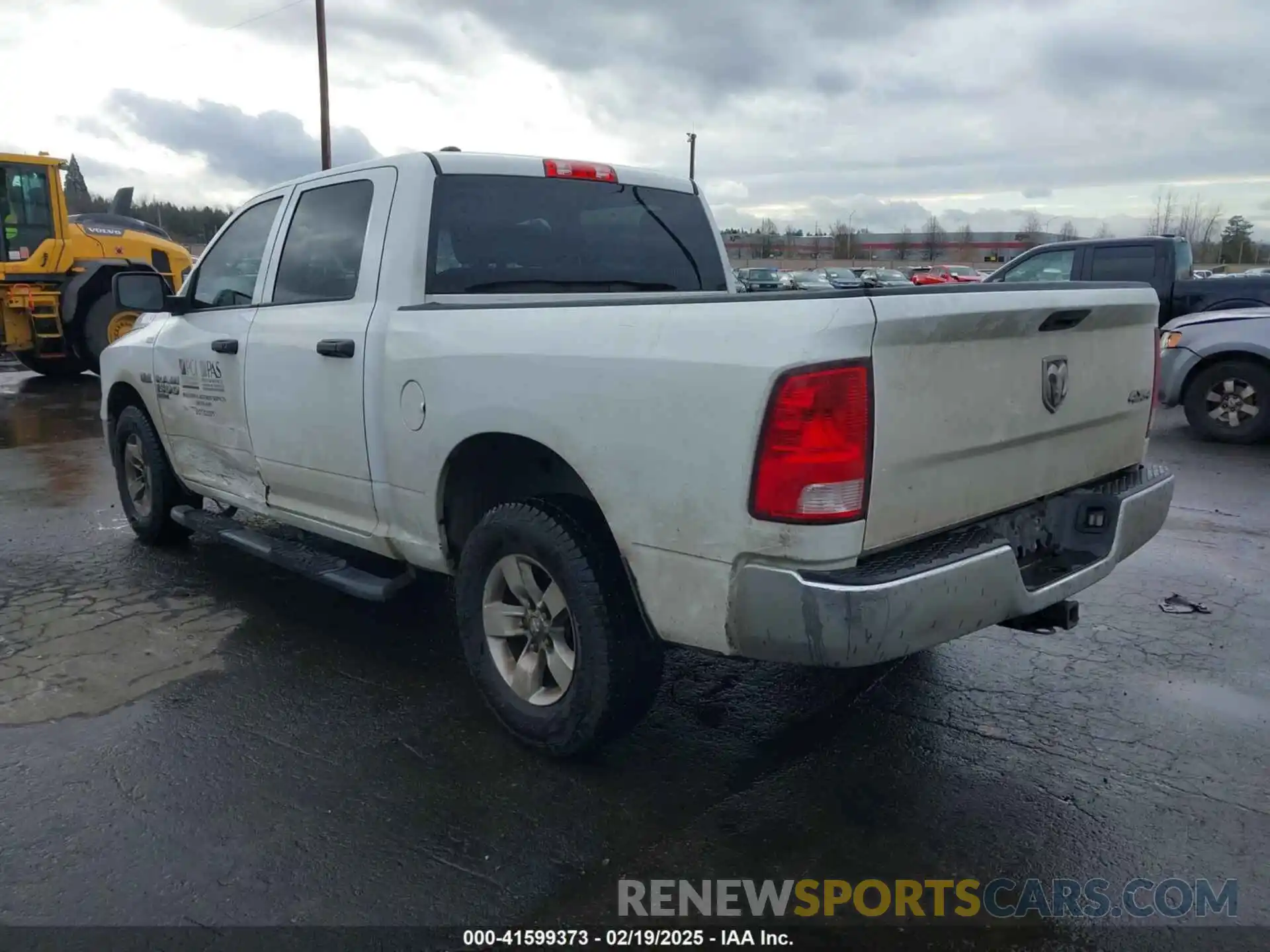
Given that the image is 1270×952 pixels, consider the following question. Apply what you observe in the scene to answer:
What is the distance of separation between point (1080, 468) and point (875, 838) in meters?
1.44

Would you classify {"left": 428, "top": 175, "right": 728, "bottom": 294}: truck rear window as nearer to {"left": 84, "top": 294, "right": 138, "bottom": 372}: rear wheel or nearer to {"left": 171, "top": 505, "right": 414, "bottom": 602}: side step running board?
{"left": 171, "top": 505, "right": 414, "bottom": 602}: side step running board

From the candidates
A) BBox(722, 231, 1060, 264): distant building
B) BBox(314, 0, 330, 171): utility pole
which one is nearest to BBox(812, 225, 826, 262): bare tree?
BBox(722, 231, 1060, 264): distant building

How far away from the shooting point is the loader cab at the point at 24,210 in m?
14.1

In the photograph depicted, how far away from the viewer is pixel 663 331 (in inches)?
110

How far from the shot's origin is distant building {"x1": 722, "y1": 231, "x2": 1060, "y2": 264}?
3536 inches

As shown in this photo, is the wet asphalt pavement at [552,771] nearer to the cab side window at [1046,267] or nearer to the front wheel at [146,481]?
the front wheel at [146,481]

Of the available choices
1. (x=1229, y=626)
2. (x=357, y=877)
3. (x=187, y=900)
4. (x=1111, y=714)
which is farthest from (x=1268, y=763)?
(x=187, y=900)

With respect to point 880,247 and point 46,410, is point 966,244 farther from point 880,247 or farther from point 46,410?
point 46,410

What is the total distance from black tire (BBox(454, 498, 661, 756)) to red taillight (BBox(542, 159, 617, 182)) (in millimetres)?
1668

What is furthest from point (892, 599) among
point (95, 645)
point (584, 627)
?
point (95, 645)

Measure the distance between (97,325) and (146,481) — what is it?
961 centimetres

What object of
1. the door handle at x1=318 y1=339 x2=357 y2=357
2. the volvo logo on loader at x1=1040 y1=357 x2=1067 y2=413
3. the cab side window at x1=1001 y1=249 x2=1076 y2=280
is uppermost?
the cab side window at x1=1001 y1=249 x2=1076 y2=280

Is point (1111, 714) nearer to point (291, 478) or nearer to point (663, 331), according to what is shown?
point (663, 331)

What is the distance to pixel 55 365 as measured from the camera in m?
15.3
